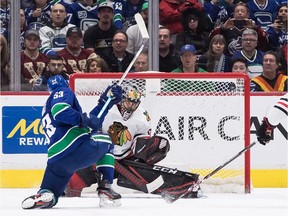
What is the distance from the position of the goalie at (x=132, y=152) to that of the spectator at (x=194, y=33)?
45.9 inches

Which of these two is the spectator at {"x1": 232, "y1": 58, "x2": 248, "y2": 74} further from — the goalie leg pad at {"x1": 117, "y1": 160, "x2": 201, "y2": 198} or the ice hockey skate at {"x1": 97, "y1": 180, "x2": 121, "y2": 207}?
the ice hockey skate at {"x1": 97, "y1": 180, "x2": 121, "y2": 207}

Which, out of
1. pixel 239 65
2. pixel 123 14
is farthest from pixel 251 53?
pixel 123 14

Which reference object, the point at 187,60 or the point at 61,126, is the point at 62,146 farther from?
the point at 187,60

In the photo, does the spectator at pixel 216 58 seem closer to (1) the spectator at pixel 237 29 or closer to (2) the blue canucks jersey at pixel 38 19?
(1) the spectator at pixel 237 29

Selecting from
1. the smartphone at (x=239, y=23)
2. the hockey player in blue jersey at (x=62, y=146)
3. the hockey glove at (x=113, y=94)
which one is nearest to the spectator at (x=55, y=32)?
the smartphone at (x=239, y=23)

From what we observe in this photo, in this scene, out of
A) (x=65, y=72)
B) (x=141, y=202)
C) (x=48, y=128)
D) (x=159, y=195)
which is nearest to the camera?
(x=48, y=128)

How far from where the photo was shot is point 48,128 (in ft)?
22.3

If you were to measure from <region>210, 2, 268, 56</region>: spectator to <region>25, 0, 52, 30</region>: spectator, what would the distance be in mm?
1431

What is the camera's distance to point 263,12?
9.33 meters

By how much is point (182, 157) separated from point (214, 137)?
299mm

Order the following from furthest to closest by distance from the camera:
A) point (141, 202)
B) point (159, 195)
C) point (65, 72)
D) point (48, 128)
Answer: point (65, 72) → point (159, 195) → point (141, 202) → point (48, 128)

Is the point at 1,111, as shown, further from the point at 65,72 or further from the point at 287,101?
the point at 287,101

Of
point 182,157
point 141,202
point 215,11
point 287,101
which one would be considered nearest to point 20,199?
point 141,202

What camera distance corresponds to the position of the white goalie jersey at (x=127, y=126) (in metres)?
7.97
